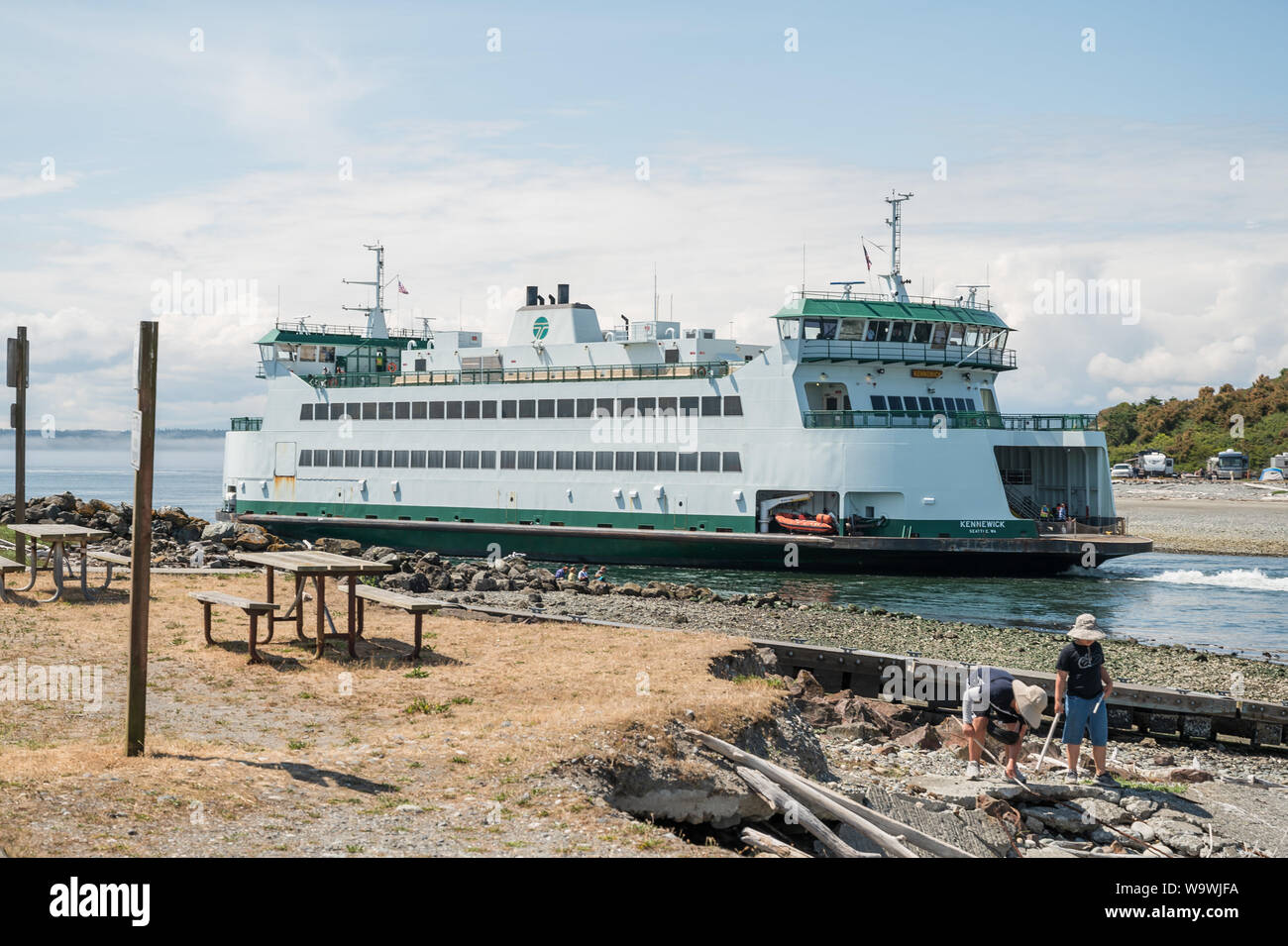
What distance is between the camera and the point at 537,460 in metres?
37.6

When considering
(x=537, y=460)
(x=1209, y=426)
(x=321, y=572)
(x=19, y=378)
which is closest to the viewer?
(x=321, y=572)

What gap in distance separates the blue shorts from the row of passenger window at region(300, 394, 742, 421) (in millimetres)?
23173

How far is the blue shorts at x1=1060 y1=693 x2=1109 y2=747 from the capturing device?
10406 millimetres

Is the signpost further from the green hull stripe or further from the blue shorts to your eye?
the green hull stripe

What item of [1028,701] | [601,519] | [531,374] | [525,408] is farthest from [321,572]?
[531,374]

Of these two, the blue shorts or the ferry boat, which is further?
the ferry boat

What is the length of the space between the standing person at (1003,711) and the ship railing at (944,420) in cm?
2110

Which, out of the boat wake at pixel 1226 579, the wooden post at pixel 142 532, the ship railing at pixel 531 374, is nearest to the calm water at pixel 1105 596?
the boat wake at pixel 1226 579

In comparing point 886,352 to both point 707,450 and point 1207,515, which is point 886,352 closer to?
point 707,450

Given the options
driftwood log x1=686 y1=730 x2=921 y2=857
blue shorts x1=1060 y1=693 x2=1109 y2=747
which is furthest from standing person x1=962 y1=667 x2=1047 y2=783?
driftwood log x1=686 y1=730 x2=921 y2=857

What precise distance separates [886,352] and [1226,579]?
12032mm

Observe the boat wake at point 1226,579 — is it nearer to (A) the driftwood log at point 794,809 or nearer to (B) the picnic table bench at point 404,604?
(B) the picnic table bench at point 404,604

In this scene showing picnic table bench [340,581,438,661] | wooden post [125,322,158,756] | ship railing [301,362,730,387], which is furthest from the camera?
ship railing [301,362,730,387]

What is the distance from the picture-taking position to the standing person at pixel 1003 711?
33.6ft
